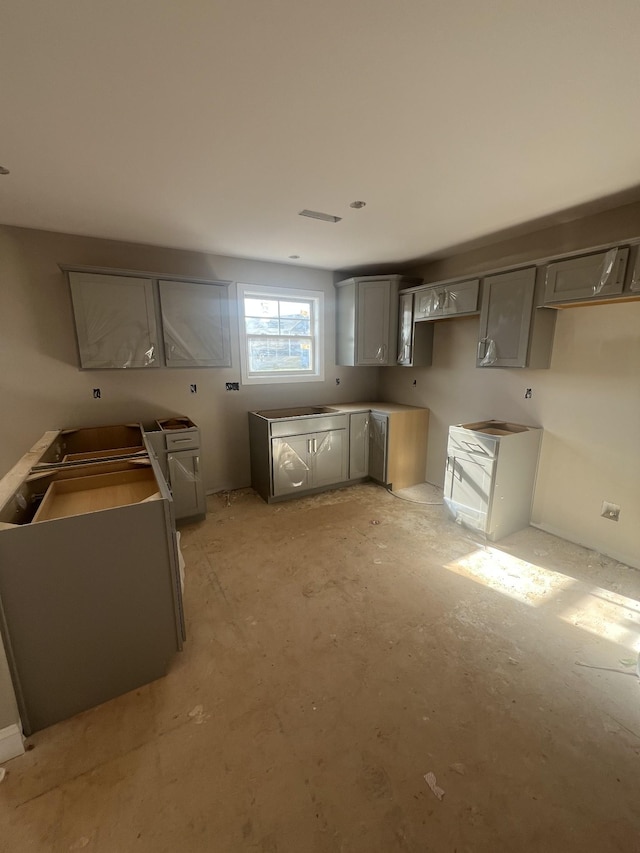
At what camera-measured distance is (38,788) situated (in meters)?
1.28

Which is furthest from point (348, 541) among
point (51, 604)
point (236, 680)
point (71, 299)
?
point (71, 299)

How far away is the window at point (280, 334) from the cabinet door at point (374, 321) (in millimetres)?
536

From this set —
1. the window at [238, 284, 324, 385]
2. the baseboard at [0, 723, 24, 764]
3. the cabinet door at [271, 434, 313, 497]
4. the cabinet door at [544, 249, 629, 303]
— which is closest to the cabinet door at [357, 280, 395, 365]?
the window at [238, 284, 324, 385]

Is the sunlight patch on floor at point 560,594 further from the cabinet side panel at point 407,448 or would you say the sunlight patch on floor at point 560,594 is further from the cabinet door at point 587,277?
the cabinet door at point 587,277

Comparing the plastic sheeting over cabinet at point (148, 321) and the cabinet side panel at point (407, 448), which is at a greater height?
the plastic sheeting over cabinet at point (148, 321)

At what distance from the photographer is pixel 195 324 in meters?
3.35

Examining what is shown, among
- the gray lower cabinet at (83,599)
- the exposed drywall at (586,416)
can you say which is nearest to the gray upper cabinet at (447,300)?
the exposed drywall at (586,416)

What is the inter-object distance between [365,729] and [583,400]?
2.76 m

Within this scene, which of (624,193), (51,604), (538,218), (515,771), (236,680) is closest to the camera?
(515,771)

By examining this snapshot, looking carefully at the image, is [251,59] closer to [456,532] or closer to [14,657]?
[14,657]

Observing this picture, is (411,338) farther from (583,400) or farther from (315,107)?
(315,107)

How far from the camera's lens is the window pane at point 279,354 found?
4023 mm

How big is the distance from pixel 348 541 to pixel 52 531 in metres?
2.13

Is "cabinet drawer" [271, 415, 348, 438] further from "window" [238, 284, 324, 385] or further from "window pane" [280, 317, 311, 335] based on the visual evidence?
"window pane" [280, 317, 311, 335]
